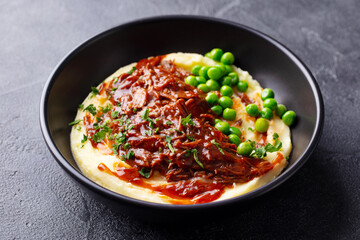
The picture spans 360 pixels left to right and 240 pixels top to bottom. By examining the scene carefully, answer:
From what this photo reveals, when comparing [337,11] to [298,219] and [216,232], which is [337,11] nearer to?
[298,219]

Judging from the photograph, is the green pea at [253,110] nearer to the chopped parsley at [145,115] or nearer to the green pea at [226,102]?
the green pea at [226,102]

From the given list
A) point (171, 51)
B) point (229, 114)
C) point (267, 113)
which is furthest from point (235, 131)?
point (171, 51)

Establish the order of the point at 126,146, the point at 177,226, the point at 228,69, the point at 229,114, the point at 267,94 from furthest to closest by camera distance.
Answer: the point at 228,69, the point at 267,94, the point at 229,114, the point at 126,146, the point at 177,226

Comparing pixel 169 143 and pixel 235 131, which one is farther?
pixel 235 131

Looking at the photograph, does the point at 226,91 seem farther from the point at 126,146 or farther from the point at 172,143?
the point at 126,146

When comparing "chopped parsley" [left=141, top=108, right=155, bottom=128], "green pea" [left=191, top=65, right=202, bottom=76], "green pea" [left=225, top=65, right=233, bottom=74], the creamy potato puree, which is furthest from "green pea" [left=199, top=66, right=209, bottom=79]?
"chopped parsley" [left=141, top=108, right=155, bottom=128]

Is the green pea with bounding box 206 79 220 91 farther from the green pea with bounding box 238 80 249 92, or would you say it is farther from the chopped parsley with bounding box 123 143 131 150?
the chopped parsley with bounding box 123 143 131 150

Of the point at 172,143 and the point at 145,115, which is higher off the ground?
the point at 145,115

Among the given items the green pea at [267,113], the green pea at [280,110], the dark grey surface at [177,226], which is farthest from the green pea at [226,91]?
the dark grey surface at [177,226]

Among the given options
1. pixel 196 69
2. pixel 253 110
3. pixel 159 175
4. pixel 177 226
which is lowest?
pixel 177 226
